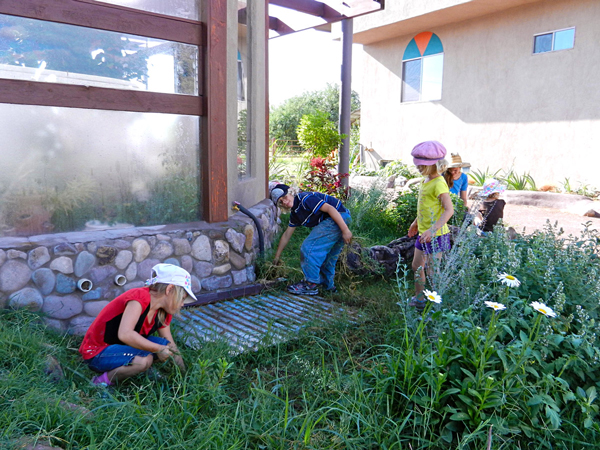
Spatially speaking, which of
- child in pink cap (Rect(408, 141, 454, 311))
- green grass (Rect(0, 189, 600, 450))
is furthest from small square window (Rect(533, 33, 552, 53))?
green grass (Rect(0, 189, 600, 450))

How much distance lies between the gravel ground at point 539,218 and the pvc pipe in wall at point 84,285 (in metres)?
6.00

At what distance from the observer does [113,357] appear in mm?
2805

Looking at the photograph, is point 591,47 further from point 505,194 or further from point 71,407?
point 71,407

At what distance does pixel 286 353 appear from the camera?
130 inches

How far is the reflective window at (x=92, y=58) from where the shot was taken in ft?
11.6

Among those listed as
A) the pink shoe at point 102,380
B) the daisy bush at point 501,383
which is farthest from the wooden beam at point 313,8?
the pink shoe at point 102,380

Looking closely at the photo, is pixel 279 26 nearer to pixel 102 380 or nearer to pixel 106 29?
pixel 106 29

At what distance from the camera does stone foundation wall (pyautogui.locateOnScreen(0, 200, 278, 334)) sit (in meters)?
3.48

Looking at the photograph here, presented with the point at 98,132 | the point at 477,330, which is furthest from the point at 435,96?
the point at 477,330

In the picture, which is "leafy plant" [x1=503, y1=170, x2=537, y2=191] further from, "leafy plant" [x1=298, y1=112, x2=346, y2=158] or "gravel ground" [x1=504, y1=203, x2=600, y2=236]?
"leafy plant" [x1=298, y1=112, x2=346, y2=158]

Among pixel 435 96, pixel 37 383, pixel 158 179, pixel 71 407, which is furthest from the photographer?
pixel 435 96

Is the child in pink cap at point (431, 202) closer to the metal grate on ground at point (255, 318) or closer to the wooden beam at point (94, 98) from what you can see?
the metal grate on ground at point (255, 318)

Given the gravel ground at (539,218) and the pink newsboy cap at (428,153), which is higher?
the pink newsboy cap at (428,153)

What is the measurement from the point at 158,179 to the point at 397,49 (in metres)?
11.7
